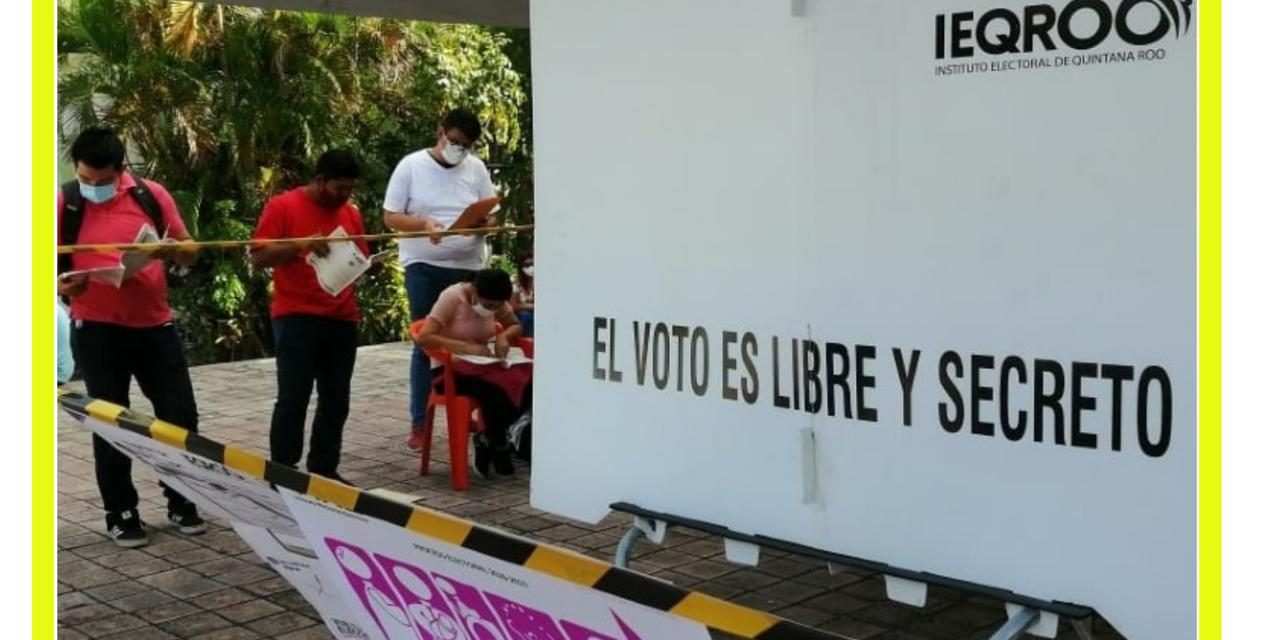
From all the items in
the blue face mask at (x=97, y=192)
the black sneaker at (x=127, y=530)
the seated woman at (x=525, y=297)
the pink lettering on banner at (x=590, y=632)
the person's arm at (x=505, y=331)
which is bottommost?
the black sneaker at (x=127, y=530)

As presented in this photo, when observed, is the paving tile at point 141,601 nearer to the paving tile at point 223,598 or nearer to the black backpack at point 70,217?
the paving tile at point 223,598

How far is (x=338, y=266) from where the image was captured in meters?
5.68

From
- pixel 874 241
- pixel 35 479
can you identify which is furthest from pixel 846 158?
pixel 35 479

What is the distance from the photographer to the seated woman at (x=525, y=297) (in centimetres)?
740

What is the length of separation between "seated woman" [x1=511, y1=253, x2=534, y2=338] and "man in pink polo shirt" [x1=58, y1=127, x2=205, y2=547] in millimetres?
2092

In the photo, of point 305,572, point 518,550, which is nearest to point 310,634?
point 305,572

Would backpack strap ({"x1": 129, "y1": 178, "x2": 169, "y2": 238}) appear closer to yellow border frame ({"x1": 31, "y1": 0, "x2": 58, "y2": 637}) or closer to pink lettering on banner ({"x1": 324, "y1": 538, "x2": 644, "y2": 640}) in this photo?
pink lettering on banner ({"x1": 324, "y1": 538, "x2": 644, "y2": 640})

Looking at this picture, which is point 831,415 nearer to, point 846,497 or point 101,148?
point 846,497

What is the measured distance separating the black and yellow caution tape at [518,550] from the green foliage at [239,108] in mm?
9497

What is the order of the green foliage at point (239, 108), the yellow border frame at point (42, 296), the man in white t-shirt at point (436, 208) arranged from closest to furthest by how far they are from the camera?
the yellow border frame at point (42, 296), the man in white t-shirt at point (436, 208), the green foliage at point (239, 108)

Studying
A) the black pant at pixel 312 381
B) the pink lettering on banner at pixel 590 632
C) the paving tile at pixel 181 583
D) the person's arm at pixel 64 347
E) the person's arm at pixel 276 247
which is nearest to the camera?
the pink lettering on banner at pixel 590 632

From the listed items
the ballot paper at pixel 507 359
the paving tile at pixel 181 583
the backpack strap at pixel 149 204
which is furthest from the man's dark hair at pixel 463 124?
the paving tile at pixel 181 583

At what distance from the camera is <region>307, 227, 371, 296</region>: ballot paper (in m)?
5.65

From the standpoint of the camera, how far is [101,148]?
206 inches
